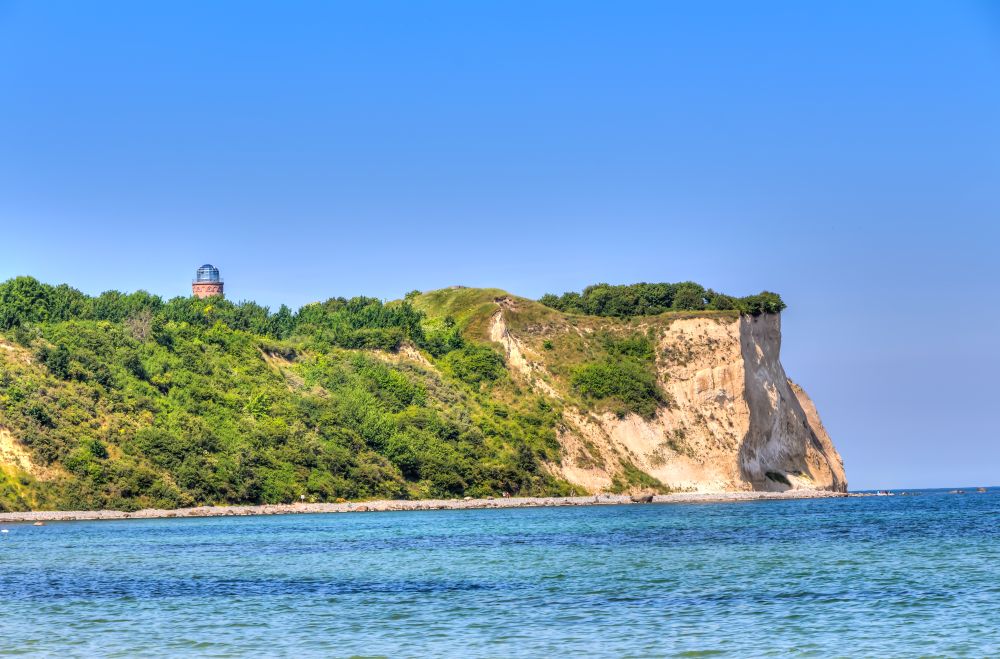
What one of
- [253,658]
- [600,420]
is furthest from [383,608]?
[600,420]

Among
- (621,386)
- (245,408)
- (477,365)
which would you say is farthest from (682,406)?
(245,408)

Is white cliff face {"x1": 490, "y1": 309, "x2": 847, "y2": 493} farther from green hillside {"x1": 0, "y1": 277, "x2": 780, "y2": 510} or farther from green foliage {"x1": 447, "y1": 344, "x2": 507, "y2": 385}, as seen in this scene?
green foliage {"x1": 447, "y1": 344, "x2": 507, "y2": 385}

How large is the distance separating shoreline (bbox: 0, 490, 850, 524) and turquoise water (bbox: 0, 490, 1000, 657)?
17.8 metres

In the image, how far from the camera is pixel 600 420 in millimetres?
112750

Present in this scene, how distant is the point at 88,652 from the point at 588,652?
9.35 m

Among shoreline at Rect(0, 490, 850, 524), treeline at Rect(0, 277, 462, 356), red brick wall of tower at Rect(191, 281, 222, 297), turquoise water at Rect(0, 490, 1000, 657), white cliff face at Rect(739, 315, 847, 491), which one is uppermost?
red brick wall of tower at Rect(191, 281, 222, 297)

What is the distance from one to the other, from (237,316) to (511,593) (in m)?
91.2

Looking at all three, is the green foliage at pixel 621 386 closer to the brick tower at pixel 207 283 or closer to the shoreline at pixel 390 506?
the shoreline at pixel 390 506

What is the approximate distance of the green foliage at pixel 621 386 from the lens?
113688 millimetres

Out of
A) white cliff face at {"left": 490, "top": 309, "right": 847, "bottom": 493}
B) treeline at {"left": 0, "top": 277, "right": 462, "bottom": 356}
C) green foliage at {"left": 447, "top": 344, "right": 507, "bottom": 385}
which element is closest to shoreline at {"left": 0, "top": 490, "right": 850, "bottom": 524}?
white cliff face at {"left": 490, "top": 309, "right": 847, "bottom": 493}

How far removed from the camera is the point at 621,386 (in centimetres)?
11462

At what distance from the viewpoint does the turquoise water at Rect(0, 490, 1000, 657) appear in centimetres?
2278

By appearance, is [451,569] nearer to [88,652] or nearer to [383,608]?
[383,608]

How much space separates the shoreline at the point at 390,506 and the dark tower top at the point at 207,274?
49.2 metres
